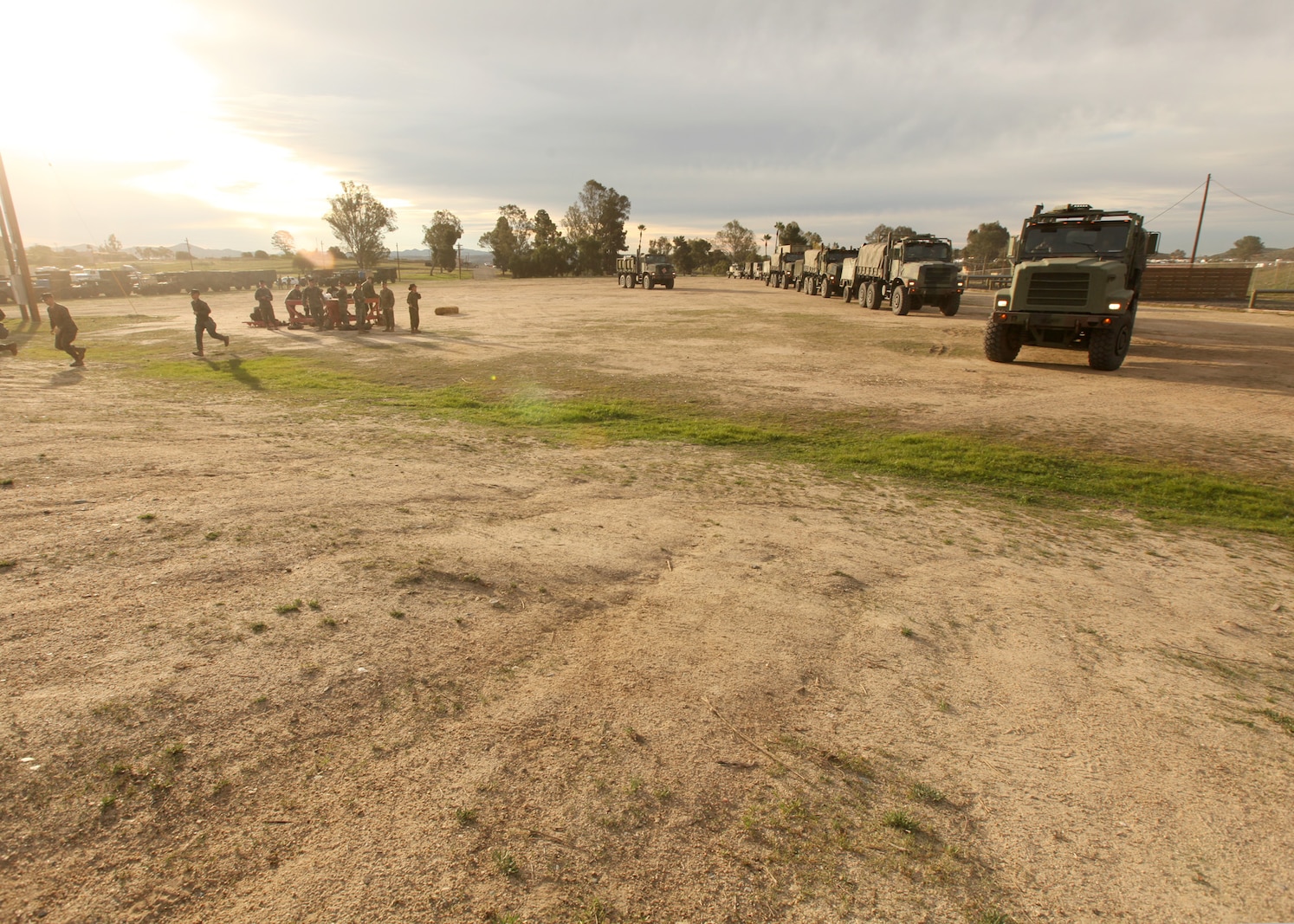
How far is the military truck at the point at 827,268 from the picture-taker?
35.2 metres

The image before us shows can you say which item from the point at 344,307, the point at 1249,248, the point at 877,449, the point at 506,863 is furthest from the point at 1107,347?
the point at 1249,248

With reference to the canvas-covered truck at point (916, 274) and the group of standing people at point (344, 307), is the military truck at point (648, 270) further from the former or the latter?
the group of standing people at point (344, 307)

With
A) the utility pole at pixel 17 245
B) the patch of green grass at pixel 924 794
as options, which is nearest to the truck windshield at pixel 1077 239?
the patch of green grass at pixel 924 794

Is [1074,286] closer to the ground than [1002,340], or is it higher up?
higher up

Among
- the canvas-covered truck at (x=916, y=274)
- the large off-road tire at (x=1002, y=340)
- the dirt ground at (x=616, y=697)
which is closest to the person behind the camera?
the dirt ground at (x=616, y=697)

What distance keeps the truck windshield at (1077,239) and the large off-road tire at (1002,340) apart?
161 centimetres

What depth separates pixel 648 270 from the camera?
45.8 m

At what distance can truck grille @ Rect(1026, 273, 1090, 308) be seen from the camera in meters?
13.3

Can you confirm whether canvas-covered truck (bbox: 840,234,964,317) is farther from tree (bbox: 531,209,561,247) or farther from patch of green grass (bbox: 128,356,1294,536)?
tree (bbox: 531,209,561,247)

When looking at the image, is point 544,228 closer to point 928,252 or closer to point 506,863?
point 928,252

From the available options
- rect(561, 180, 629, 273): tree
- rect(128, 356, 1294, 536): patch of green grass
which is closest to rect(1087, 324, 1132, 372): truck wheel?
rect(128, 356, 1294, 536): patch of green grass

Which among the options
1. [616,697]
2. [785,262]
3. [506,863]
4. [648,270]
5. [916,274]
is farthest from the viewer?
[785,262]

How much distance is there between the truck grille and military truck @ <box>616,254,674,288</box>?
1287 inches

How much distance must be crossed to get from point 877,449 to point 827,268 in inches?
1160
